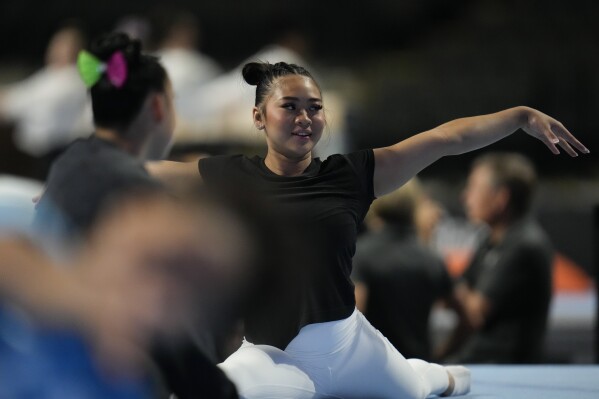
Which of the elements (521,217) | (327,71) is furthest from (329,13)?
(521,217)

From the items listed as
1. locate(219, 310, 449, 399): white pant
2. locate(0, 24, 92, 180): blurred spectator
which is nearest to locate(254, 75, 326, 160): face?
locate(219, 310, 449, 399): white pant

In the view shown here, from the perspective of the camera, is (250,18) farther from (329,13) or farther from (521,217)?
(521,217)

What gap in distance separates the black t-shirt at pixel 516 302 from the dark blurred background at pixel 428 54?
11.1 feet

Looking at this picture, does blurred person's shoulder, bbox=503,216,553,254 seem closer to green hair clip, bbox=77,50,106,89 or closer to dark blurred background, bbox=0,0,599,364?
green hair clip, bbox=77,50,106,89

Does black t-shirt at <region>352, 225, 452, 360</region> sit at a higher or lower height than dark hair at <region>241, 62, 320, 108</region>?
lower

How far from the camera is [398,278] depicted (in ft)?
12.3

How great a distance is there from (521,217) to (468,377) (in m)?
1.69

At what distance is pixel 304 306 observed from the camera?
2.20 m

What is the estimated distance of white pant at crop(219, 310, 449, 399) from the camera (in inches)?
85.6

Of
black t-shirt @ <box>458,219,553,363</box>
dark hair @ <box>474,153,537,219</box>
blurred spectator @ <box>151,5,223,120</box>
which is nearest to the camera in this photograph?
black t-shirt @ <box>458,219,553,363</box>

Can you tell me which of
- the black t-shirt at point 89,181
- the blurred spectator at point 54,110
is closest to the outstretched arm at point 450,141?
the black t-shirt at point 89,181

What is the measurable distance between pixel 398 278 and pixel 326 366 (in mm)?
1521

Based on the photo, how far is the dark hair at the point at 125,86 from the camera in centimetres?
191

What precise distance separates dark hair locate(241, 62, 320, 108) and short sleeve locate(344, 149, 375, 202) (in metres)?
0.23
